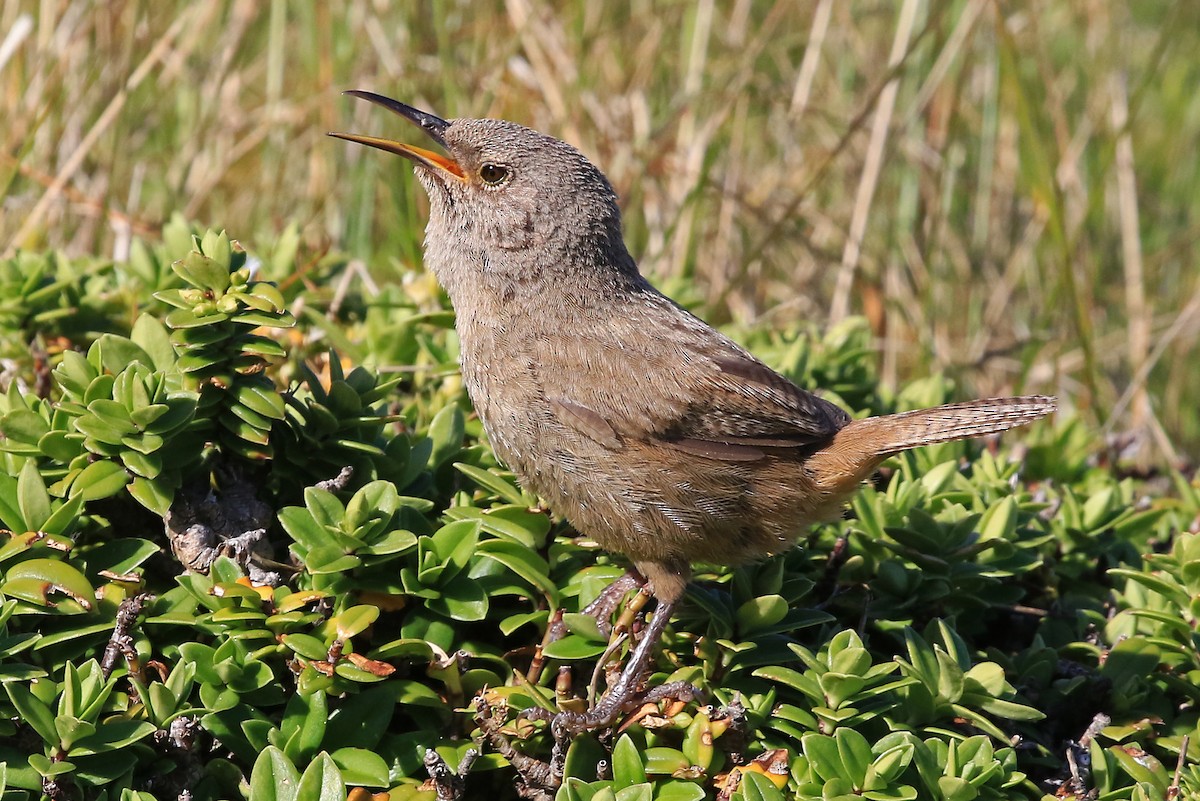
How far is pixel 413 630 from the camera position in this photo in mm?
2684

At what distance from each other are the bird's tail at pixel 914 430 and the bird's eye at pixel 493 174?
1217 mm

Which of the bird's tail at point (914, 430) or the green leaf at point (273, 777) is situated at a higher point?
the bird's tail at point (914, 430)

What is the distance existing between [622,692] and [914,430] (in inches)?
40.3

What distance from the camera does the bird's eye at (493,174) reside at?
3561 mm

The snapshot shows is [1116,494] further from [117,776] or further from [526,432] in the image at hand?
[117,776]

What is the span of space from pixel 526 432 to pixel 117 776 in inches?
47.2

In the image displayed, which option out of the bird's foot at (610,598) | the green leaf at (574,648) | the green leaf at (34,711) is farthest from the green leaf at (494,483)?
the green leaf at (34,711)

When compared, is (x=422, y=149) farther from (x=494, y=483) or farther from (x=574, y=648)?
(x=574, y=648)

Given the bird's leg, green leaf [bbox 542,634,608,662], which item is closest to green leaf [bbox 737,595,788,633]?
the bird's leg

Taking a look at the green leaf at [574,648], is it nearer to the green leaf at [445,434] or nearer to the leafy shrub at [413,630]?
the leafy shrub at [413,630]

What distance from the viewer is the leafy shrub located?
248cm

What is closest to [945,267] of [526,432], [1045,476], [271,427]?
[1045,476]

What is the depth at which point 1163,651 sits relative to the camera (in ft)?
Result: 10.2

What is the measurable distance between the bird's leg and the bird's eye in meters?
1.37
